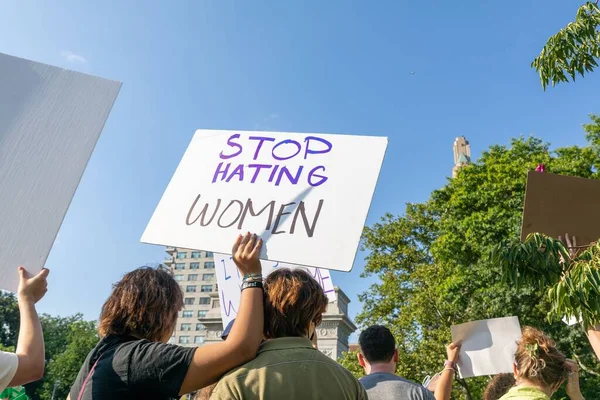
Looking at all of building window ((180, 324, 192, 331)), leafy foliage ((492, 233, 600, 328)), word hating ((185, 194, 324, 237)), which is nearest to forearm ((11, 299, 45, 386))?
word hating ((185, 194, 324, 237))

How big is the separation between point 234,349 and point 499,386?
2.62m

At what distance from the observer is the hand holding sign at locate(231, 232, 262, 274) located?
5.96ft

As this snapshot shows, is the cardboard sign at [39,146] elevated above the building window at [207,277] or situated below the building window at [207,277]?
below

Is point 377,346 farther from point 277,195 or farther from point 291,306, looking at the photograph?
point 291,306

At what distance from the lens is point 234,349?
1.57 m

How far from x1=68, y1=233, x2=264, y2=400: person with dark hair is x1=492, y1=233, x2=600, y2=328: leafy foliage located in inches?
88.4

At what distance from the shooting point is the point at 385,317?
19922 mm

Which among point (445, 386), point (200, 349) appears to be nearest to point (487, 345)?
point (445, 386)

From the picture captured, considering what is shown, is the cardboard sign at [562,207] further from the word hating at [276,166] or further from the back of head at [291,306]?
the back of head at [291,306]

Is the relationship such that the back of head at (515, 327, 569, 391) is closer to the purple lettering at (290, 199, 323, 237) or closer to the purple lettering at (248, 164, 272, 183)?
the purple lettering at (290, 199, 323, 237)

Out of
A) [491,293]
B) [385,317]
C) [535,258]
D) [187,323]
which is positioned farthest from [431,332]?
[187,323]

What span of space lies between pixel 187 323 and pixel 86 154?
89611 millimetres

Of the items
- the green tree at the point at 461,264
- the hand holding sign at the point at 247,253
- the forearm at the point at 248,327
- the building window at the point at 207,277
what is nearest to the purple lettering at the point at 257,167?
the hand holding sign at the point at 247,253

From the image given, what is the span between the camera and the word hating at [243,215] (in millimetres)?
2102
